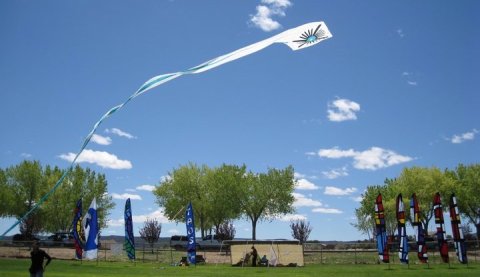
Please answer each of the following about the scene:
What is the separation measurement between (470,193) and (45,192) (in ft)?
195

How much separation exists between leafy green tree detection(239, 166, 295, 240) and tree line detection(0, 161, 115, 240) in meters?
21.4

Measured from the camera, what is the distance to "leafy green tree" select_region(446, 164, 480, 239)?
6440cm

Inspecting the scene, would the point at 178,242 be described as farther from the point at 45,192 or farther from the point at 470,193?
the point at 470,193

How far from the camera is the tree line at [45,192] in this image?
67.4 m

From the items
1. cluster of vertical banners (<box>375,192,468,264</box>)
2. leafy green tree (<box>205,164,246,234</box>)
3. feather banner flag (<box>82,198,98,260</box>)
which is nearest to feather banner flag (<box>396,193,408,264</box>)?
cluster of vertical banners (<box>375,192,468,264</box>)

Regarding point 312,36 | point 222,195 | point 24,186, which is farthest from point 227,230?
point 312,36

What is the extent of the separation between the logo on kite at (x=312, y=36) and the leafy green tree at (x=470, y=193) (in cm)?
6047

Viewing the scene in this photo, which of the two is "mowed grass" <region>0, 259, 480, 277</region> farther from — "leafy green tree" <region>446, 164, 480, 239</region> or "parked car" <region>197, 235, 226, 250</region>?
"leafy green tree" <region>446, 164, 480, 239</region>

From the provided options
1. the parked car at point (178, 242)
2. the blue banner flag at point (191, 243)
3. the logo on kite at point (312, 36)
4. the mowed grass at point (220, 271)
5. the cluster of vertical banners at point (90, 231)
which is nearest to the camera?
the logo on kite at point (312, 36)

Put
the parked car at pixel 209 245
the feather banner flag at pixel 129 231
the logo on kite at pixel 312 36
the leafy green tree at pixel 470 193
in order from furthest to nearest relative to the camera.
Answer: the leafy green tree at pixel 470 193
the parked car at pixel 209 245
the feather banner flag at pixel 129 231
the logo on kite at pixel 312 36

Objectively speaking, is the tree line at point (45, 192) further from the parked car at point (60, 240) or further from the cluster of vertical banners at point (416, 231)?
the cluster of vertical banners at point (416, 231)

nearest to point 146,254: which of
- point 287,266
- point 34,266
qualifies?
point 287,266

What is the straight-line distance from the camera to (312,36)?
1191 centimetres

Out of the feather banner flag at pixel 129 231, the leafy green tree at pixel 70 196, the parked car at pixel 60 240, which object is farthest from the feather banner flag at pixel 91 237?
the leafy green tree at pixel 70 196
